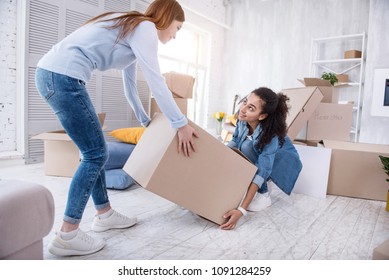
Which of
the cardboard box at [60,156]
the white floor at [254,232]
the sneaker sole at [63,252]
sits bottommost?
the white floor at [254,232]

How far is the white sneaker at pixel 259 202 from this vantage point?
1.79 m

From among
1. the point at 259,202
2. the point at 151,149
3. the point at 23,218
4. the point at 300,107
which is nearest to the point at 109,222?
the point at 151,149

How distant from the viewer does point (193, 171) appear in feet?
4.43

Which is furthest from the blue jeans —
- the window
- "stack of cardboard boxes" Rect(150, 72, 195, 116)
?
the window

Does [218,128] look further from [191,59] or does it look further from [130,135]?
[130,135]

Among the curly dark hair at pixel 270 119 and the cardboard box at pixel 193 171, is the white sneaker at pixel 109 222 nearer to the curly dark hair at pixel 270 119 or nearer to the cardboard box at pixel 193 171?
the cardboard box at pixel 193 171

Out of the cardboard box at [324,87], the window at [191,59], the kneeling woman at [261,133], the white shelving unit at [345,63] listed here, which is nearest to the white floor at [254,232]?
the kneeling woman at [261,133]

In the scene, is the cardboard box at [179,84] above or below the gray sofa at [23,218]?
above

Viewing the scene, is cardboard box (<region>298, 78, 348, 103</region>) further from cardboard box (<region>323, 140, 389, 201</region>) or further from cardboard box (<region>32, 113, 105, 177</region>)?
cardboard box (<region>32, 113, 105, 177</region>)

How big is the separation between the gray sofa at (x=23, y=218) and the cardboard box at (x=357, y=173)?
1825 mm

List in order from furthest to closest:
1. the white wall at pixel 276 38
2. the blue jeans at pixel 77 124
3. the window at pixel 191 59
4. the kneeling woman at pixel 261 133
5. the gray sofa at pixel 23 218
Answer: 1. the window at pixel 191 59
2. the white wall at pixel 276 38
3. the kneeling woman at pixel 261 133
4. the blue jeans at pixel 77 124
5. the gray sofa at pixel 23 218

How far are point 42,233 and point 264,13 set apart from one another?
541 cm

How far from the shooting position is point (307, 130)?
266cm
